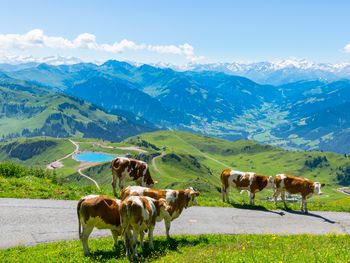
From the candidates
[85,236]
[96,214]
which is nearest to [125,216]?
[96,214]

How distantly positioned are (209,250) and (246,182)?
18022mm

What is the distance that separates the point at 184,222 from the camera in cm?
2866

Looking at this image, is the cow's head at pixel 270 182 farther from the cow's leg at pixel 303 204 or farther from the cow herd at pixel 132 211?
the cow herd at pixel 132 211

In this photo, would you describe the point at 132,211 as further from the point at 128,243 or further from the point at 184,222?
the point at 184,222

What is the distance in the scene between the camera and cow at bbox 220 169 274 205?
38.0 meters

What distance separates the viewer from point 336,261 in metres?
14.2

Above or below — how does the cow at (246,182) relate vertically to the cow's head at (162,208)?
below

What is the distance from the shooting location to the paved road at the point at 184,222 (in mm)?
23547

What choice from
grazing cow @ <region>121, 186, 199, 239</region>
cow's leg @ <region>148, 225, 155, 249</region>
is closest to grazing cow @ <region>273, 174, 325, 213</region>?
grazing cow @ <region>121, 186, 199, 239</region>

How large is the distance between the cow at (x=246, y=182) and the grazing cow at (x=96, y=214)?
20121 millimetres

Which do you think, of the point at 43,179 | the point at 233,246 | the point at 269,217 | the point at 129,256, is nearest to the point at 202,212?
the point at 269,217

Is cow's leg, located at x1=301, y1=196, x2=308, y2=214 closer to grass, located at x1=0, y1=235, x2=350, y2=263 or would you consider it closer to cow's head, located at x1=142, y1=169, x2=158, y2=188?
grass, located at x1=0, y1=235, x2=350, y2=263

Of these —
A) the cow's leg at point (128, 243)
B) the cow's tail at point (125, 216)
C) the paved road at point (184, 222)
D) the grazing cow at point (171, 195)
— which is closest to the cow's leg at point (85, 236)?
the cow's tail at point (125, 216)

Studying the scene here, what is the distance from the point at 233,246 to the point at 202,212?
991cm
